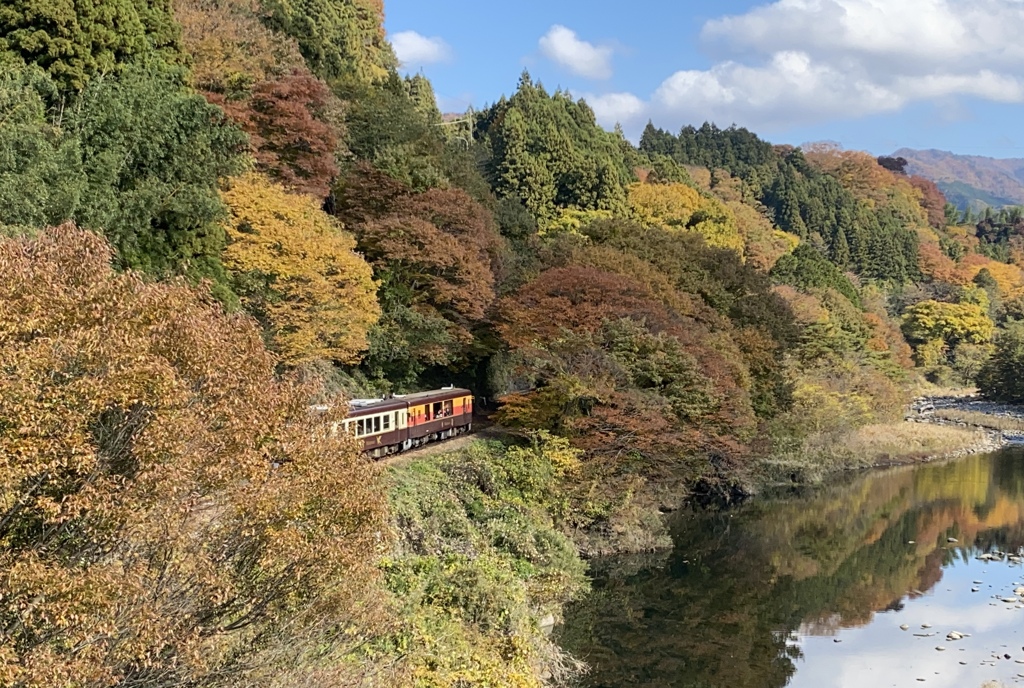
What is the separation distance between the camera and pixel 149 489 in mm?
7500

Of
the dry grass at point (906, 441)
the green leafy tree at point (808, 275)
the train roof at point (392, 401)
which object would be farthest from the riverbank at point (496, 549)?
the green leafy tree at point (808, 275)

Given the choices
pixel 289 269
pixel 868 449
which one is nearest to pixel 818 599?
pixel 289 269

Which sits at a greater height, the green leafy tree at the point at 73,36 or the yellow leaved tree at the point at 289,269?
the green leafy tree at the point at 73,36

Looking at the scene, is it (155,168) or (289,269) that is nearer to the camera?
(155,168)

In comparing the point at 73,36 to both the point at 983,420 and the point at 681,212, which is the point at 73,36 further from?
the point at 983,420

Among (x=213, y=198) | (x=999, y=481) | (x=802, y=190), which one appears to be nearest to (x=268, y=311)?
(x=213, y=198)

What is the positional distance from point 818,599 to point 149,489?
2074 centimetres

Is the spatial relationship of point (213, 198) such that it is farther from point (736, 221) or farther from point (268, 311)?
point (736, 221)

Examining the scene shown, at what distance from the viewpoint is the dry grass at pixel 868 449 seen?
36531 millimetres

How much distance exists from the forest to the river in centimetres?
155

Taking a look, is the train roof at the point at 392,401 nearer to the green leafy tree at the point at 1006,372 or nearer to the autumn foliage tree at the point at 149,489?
the autumn foliage tree at the point at 149,489

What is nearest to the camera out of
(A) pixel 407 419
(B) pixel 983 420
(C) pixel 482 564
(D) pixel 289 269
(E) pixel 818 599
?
(C) pixel 482 564

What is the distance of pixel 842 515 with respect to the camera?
108 ft

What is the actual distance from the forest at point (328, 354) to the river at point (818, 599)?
1.55 m
